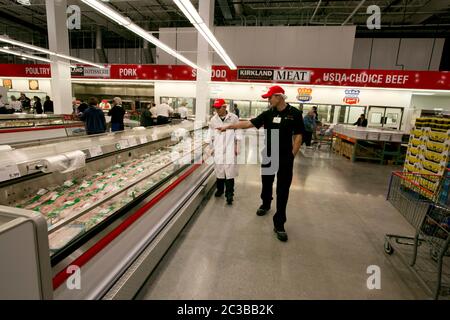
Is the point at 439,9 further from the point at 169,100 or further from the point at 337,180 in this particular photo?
the point at 169,100

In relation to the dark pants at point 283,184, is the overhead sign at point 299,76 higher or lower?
higher

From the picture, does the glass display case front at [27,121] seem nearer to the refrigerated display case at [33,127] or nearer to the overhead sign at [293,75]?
the refrigerated display case at [33,127]

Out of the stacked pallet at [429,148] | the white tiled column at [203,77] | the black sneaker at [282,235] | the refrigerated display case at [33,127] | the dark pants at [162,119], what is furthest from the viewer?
the dark pants at [162,119]

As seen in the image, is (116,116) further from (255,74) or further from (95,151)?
(255,74)

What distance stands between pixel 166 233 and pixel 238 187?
2761 millimetres

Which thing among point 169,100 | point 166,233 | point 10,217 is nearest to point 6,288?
point 10,217

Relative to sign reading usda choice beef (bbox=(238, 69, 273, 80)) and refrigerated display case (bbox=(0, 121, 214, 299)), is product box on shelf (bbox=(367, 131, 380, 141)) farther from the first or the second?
refrigerated display case (bbox=(0, 121, 214, 299))

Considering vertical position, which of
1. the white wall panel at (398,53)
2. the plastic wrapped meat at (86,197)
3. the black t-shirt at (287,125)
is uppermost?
the white wall panel at (398,53)

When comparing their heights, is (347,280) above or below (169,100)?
below

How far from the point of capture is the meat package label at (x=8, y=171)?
1.38 meters

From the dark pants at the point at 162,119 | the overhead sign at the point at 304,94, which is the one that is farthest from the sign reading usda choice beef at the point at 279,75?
the dark pants at the point at 162,119

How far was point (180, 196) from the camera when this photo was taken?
319 centimetres

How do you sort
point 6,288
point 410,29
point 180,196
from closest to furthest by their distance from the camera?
1. point 6,288
2. point 180,196
3. point 410,29

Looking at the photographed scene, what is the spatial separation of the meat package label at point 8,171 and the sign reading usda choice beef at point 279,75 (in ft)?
35.8
